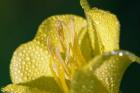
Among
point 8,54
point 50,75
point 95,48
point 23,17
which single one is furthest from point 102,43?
point 23,17

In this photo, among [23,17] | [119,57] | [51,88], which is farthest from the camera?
[23,17]

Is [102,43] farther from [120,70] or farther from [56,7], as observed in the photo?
[56,7]

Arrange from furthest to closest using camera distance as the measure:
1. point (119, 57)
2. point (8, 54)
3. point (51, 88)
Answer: point (8, 54) < point (51, 88) < point (119, 57)

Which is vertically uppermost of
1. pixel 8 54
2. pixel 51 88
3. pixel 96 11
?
pixel 96 11

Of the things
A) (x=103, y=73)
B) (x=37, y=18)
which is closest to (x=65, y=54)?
(x=103, y=73)

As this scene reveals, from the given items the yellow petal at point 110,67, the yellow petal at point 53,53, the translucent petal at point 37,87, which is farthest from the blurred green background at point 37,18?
the yellow petal at point 110,67

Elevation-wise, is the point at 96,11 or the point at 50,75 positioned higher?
the point at 96,11
